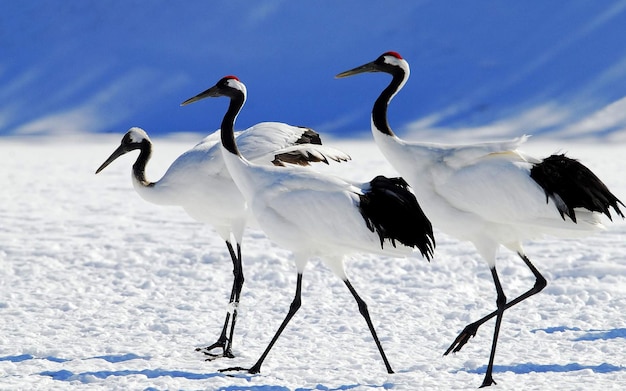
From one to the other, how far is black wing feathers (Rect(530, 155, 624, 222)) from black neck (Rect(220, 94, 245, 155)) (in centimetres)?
205

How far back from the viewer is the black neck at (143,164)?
24.0 ft

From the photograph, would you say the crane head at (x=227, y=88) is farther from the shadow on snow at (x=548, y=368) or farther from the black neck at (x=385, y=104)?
the shadow on snow at (x=548, y=368)

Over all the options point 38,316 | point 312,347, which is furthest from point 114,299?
point 312,347

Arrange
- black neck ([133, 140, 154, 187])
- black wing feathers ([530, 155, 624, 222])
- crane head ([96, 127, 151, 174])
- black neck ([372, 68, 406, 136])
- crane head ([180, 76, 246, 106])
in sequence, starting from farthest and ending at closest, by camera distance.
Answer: crane head ([96, 127, 151, 174]), black neck ([133, 140, 154, 187]), crane head ([180, 76, 246, 106]), black neck ([372, 68, 406, 136]), black wing feathers ([530, 155, 624, 222])

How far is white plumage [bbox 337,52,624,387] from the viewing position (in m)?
5.73

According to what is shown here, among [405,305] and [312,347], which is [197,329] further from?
[405,305]

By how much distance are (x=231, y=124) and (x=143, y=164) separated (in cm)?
125

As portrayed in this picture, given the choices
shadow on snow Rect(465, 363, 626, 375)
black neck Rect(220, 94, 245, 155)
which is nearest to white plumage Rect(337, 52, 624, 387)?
shadow on snow Rect(465, 363, 626, 375)

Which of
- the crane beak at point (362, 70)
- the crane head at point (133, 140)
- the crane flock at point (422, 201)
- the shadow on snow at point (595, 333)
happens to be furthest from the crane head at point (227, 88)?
the shadow on snow at point (595, 333)

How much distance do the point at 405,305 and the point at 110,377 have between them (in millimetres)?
3244

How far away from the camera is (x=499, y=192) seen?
18.8 feet

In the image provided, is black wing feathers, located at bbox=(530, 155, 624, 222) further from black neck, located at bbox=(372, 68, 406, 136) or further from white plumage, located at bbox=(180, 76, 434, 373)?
black neck, located at bbox=(372, 68, 406, 136)

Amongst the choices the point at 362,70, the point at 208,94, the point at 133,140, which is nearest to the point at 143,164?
the point at 133,140

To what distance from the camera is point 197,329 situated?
7680 millimetres
